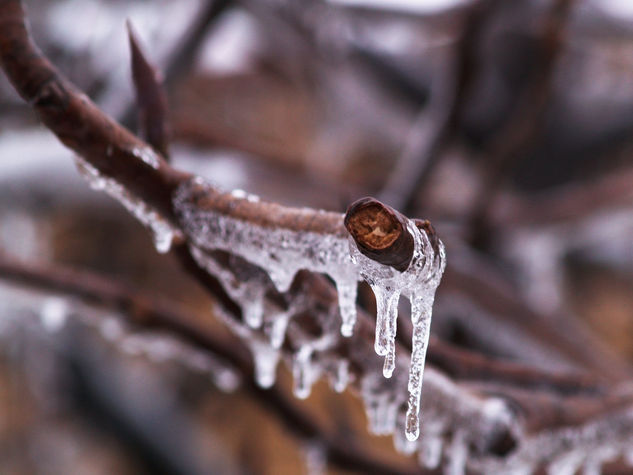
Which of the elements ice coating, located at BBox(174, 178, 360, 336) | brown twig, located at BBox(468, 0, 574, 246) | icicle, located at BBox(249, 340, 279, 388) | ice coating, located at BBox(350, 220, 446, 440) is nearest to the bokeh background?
brown twig, located at BBox(468, 0, 574, 246)

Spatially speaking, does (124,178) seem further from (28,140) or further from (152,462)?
(152,462)

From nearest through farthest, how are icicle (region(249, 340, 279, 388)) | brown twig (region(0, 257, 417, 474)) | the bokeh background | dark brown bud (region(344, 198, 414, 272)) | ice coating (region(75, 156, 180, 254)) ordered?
dark brown bud (region(344, 198, 414, 272))
ice coating (region(75, 156, 180, 254))
icicle (region(249, 340, 279, 388))
brown twig (region(0, 257, 417, 474))
the bokeh background

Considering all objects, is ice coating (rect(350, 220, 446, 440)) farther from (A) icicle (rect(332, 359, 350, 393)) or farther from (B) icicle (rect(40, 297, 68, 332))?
(B) icicle (rect(40, 297, 68, 332))

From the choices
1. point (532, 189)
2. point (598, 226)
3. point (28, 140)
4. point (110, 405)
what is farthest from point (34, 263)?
point (110, 405)

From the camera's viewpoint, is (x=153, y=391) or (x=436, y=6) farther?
(x=153, y=391)

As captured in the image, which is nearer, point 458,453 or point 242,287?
point 242,287

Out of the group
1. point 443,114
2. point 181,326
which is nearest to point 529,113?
point 443,114

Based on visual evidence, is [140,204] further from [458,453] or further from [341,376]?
[458,453]
